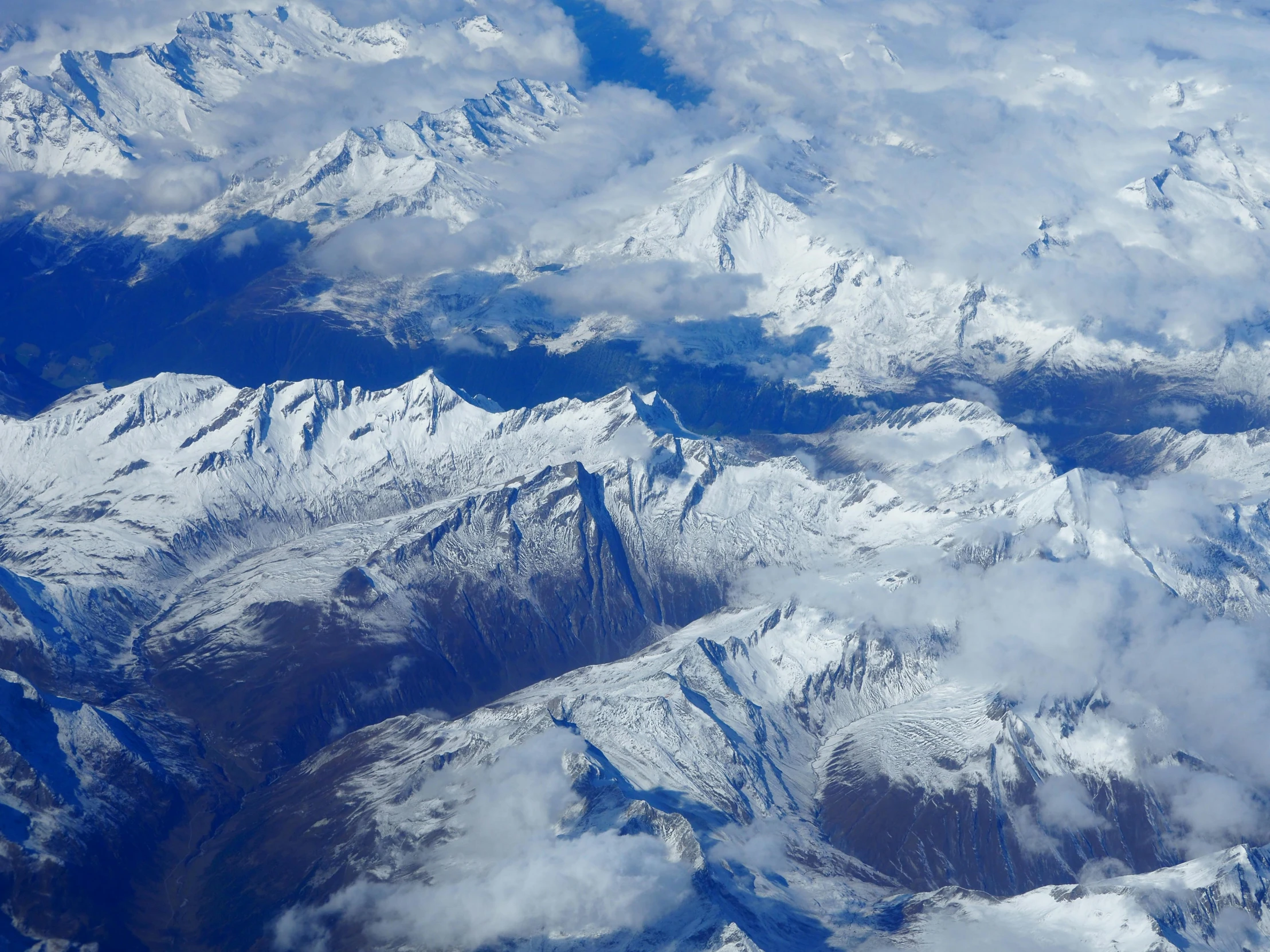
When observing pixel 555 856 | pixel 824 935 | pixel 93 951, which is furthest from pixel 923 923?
pixel 93 951

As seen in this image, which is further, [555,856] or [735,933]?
[555,856]

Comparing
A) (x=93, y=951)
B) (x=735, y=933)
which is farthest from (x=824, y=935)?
(x=93, y=951)

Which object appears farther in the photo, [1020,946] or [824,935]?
[824,935]

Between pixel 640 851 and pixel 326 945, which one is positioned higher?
pixel 640 851

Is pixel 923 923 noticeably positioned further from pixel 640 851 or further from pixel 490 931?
pixel 490 931

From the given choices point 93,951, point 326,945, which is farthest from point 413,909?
point 93,951

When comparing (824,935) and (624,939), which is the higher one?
(624,939)

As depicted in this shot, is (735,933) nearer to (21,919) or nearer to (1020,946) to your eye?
(1020,946)

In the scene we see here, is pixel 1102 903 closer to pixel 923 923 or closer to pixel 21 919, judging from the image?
pixel 923 923
